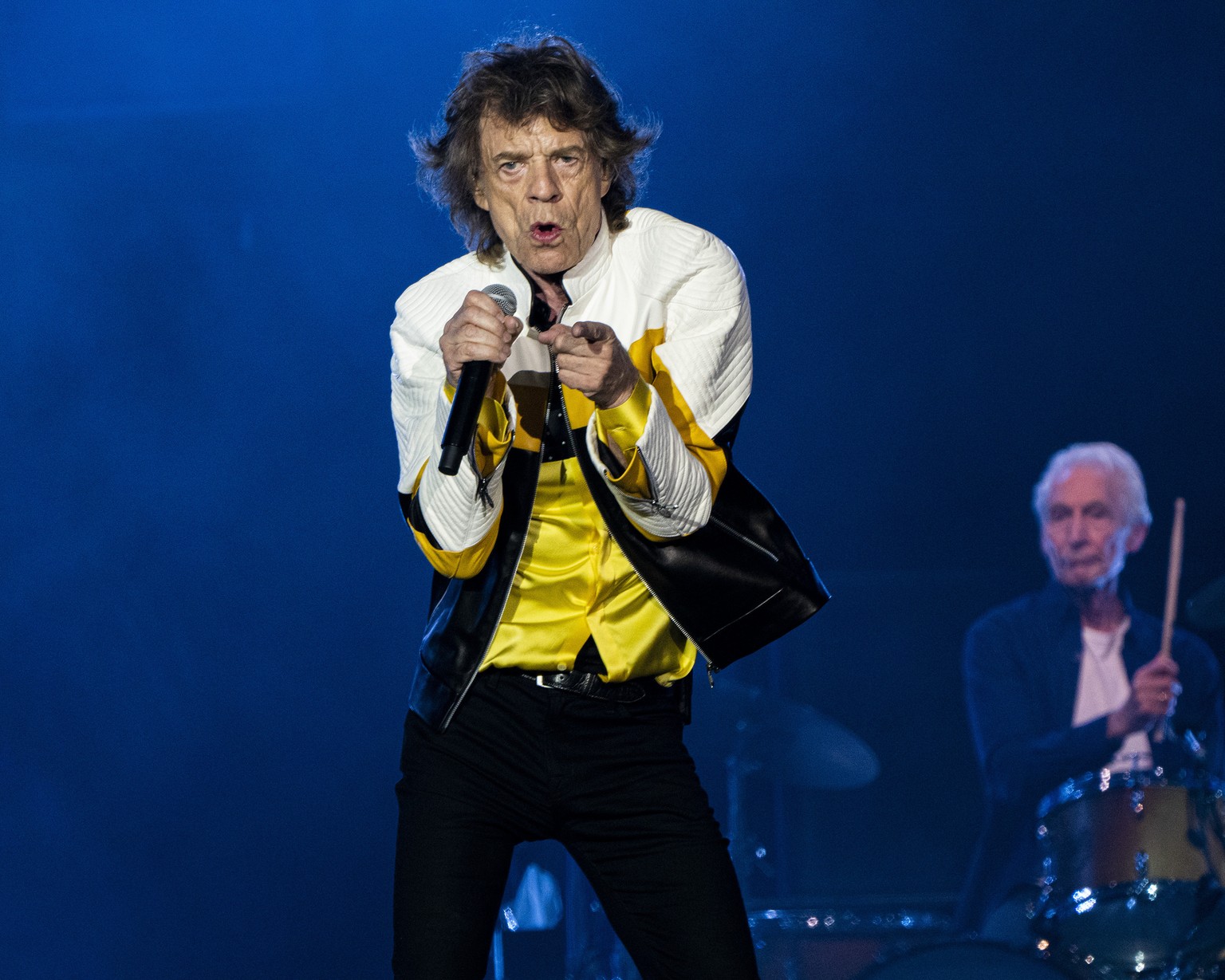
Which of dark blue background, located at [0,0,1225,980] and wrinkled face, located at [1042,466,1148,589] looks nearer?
dark blue background, located at [0,0,1225,980]

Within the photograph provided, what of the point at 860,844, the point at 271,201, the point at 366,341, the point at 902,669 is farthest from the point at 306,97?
the point at 860,844

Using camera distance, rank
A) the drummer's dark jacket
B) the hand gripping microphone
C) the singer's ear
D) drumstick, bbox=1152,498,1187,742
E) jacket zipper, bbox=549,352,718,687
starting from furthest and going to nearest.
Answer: drumstick, bbox=1152,498,1187,742, the drummer's dark jacket, the singer's ear, jacket zipper, bbox=549,352,718,687, the hand gripping microphone

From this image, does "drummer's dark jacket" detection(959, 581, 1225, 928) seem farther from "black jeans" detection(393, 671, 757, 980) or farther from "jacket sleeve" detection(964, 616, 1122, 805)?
"black jeans" detection(393, 671, 757, 980)

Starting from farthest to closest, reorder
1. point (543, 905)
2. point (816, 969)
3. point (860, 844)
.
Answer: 1. point (860, 844)
2. point (543, 905)
3. point (816, 969)

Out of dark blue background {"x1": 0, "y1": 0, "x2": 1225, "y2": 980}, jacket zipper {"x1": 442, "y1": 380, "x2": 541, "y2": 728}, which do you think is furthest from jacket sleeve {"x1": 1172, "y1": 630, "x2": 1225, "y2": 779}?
jacket zipper {"x1": 442, "y1": 380, "x2": 541, "y2": 728}

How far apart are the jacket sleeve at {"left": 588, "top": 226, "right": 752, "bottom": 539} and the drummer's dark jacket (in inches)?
91.0

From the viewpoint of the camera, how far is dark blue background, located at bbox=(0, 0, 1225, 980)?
3.61 meters

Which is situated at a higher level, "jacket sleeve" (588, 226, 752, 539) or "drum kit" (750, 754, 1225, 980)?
"jacket sleeve" (588, 226, 752, 539)

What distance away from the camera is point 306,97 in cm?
371

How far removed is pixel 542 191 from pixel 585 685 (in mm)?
597

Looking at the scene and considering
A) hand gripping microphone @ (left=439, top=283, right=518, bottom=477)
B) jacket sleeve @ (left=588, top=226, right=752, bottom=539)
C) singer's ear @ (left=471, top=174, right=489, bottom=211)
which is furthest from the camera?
singer's ear @ (left=471, top=174, right=489, bottom=211)

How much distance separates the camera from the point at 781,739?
12.2ft

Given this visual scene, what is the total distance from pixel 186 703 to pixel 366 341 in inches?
44.0

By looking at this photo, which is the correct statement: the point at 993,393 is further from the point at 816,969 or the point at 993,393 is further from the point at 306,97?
the point at 306,97
